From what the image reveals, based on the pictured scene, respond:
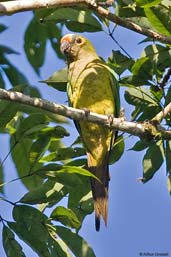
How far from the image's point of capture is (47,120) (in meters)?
2.80

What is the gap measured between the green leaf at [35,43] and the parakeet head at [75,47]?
0.41m

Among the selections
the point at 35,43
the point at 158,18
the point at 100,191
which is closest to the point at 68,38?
the point at 35,43

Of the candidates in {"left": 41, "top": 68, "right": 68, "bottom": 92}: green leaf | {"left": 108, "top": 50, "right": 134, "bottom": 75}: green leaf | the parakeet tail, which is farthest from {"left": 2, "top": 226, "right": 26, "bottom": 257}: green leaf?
{"left": 108, "top": 50, "right": 134, "bottom": 75}: green leaf

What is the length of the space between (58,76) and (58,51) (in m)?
1.19

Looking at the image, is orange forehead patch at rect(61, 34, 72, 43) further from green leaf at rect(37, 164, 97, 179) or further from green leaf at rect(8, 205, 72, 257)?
green leaf at rect(8, 205, 72, 257)

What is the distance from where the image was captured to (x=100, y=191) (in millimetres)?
3391

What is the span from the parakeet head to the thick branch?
64.9 inches

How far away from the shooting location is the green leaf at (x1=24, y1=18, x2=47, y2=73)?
3.99 metres

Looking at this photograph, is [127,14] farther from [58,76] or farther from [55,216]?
[55,216]

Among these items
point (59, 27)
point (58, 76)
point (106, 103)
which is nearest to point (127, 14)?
point (58, 76)

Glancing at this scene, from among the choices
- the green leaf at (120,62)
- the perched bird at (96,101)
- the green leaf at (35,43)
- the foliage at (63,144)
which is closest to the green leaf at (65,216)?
the foliage at (63,144)

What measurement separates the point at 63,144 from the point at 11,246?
0.96m

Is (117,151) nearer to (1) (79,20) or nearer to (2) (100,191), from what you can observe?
(2) (100,191)

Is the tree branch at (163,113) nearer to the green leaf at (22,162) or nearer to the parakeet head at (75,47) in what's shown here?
the green leaf at (22,162)
